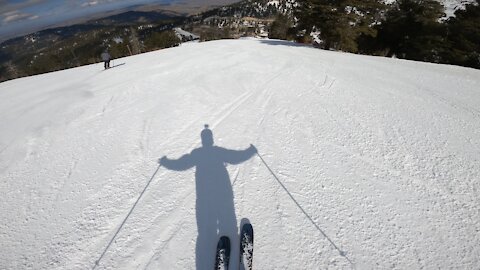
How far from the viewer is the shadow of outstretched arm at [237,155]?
18.9ft

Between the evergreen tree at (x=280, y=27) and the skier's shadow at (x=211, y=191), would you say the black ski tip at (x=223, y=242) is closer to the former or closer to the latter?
the skier's shadow at (x=211, y=191)

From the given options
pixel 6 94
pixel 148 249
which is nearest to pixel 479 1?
pixel 148 249

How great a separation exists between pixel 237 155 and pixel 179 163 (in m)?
1.39

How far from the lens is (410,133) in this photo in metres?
6.40

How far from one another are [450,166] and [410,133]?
1.39m

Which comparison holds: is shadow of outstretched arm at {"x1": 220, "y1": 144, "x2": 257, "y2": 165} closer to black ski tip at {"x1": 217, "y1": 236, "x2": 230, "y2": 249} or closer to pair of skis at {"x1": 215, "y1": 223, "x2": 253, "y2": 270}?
pair of skis at {"x1": 215, "y1": 223, "x2": 253, "y2": 270}

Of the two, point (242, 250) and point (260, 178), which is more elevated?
point (260, 178)

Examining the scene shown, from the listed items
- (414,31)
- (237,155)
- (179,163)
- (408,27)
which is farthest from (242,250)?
(408,27)

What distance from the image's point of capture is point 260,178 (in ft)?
16.8

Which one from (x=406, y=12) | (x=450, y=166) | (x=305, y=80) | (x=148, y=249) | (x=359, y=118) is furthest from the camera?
(x=406, y=12)

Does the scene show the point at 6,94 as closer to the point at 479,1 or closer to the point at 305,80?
the point at 305,80

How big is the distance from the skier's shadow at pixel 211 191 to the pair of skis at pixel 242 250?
0.15 m

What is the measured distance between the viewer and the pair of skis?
3512 millimetres

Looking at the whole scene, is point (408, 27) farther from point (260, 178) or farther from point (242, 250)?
point (242, 250)
